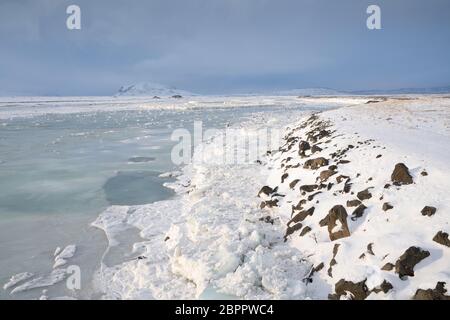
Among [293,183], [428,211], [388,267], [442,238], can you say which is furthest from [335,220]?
[293,183]

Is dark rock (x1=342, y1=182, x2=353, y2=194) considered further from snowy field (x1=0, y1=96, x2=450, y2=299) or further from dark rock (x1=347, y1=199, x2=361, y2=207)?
dark rock (x1=347, y1=199, x2=361, y2=207)

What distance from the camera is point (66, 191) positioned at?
11961 millimetres

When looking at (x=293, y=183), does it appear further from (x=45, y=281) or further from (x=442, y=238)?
(x=45, y=281)

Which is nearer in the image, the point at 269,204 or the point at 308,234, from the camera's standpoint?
the point at 308,234

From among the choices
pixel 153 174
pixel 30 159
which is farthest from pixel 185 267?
pixel 30 159

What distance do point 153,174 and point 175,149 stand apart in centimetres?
582

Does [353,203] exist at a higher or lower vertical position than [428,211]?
lower

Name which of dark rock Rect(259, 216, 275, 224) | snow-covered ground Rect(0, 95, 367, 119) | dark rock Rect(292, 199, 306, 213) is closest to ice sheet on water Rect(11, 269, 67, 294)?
dark rock Rect(259, 216, 275, 224)

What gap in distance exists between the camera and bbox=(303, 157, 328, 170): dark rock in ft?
35.0

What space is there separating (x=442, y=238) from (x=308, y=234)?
2.43 meters

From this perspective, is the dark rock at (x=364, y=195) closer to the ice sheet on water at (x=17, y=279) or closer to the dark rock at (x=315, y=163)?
the dark rock at (x=315, y=163)

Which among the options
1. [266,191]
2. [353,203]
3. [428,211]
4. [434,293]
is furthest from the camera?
[266,191]

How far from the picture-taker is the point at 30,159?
17453mm

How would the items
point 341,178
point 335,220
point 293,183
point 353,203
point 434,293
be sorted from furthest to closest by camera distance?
point 293,183 → point 341,178 → point 353,203 → point 335,220 → point 434,293
